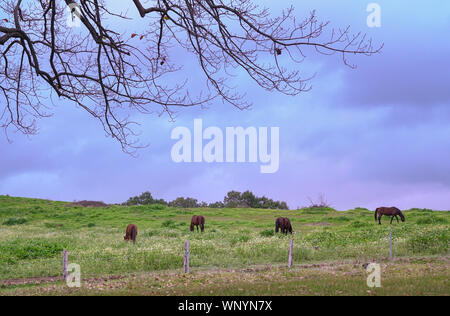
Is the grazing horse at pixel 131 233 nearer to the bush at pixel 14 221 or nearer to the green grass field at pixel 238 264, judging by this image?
the green grass field at pixel 238 264

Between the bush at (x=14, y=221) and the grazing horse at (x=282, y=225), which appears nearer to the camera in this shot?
the grazing horse at (x=282, y=225)

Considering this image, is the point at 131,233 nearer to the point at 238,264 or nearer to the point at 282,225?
the point at 282,225

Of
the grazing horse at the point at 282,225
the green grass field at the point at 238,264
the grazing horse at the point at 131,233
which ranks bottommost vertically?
the green grass field at the point at 238,264

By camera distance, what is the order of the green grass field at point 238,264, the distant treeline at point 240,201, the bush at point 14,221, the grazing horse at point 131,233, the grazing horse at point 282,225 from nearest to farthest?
the green grass field at point 238,264 < the grazing horse at point 131,233 < the grazing horse at point 282,225 < the bush at point 14,221 < the distant treeline at point 240,201

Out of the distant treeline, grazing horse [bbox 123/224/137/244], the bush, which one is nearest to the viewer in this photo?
grazing horse [bbox 123/224/137/244]

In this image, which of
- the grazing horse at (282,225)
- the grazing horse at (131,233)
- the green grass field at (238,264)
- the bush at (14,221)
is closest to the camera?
the green grass field at (238,264)

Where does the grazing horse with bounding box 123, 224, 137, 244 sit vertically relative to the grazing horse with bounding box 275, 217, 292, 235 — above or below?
below

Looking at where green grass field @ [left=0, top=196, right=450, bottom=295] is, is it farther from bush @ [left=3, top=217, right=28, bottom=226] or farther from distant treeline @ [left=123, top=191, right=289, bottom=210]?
distant treeline @ [left=123, top=191, right=289, bottom=210]

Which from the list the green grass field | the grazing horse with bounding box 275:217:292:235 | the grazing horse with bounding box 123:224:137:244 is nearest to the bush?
the green grass field

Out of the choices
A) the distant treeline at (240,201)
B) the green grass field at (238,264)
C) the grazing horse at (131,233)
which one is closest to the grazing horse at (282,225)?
the green grass field at (238,264)

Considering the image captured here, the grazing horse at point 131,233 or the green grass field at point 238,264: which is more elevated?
the grazing horse at point 131,233
